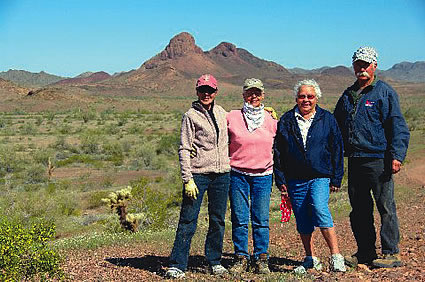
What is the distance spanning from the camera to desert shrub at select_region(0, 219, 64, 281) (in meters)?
4.66

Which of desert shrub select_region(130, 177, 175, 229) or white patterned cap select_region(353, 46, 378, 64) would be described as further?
desert shrub select_region(130, 177, 175, 229)

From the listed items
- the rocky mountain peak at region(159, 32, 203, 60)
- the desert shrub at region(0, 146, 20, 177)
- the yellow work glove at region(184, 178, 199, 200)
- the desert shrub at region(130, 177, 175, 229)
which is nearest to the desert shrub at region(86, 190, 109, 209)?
the desert shrub at region(130, 177, 175, 229)

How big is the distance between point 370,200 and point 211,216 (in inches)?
68.1

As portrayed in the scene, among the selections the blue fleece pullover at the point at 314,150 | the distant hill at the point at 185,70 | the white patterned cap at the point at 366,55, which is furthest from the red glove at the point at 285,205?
the distant hill at the point at 185,70

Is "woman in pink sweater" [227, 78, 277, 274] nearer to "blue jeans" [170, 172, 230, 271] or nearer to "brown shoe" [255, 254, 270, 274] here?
"brown shoe" [255, 254, 270, 274]

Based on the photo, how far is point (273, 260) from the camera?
629cm

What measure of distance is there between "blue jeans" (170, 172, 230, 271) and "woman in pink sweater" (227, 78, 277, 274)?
0.46 ft

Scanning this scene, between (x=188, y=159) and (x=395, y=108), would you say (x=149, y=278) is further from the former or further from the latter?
(x=395, y=108)

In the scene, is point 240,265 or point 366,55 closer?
point 366,55

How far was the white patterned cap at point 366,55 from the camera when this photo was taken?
16.8 ft

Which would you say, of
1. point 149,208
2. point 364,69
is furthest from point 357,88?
point 149,208

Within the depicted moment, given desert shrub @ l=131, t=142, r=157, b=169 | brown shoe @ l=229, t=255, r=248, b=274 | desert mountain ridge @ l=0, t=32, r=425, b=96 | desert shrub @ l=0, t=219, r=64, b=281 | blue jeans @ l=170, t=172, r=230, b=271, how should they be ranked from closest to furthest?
desert shrub @ l=0, t=219, r=64, b=281, blue jeans @ l=170, t=172, r=230, b=271, brown shoe @ l=229, t=255, r=248, b=274, desert shrub @ l=131, t=142, r=157, b=169, desert mountain ridge @ l=0, t=32, r=425, b=96

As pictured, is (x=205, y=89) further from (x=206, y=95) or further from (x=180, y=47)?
(x=180, y=47)

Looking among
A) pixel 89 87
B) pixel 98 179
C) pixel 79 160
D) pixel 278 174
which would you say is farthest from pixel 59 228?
pixel 89 87
